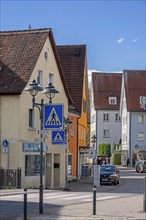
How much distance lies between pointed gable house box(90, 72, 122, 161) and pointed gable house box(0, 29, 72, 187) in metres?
59.3

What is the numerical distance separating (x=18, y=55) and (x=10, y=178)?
28.3ft

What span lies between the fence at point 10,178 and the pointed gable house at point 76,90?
41.8 ft

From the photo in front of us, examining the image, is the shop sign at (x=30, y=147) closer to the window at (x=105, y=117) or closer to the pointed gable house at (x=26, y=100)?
the pointed gable house at (x=26, y=100)

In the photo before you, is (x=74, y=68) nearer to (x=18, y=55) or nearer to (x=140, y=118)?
(x=18, y=55)

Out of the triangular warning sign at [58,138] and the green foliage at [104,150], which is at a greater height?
the triangular warning sign at [58,138]

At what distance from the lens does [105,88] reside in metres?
103

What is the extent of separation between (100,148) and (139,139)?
11227 millimetres

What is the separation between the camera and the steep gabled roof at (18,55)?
35.2m

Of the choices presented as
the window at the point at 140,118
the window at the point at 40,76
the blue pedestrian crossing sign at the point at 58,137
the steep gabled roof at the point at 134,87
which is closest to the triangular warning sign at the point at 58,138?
the blue pedestrian crossing sign at the point at 58,137

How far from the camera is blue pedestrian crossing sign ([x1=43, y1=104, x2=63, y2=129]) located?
17.6 meters

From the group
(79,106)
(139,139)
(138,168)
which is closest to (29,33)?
(79,106)

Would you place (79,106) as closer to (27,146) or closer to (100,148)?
(27,146)

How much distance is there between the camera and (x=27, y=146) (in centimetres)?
3519

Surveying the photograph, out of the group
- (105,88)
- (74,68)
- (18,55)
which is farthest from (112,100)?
(18,55)
